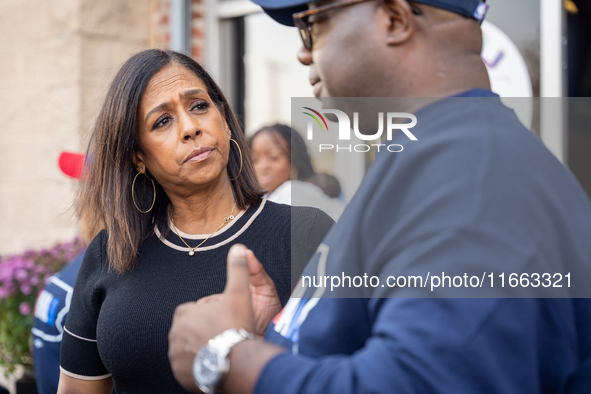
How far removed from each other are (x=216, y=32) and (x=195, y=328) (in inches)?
181

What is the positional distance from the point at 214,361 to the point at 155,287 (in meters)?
1.03

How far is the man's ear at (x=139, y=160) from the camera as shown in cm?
206

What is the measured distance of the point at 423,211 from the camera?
2.55 feet

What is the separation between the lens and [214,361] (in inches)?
33.6

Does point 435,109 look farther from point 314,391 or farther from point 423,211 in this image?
point 314,391

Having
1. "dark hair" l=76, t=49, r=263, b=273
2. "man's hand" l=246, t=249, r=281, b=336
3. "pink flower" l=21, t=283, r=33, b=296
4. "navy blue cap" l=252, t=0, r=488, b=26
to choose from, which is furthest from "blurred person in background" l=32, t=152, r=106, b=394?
"navy blue cap" l=252, t=0, r=488, b=26

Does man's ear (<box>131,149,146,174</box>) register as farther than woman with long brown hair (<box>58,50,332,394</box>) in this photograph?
Yes

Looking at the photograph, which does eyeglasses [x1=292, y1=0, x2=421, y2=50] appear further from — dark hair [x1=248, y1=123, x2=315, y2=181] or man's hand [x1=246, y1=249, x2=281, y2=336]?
dark hair [x1=248, y1=123, x2=315, y2=181]

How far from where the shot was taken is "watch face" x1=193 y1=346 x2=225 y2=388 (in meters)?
0.85

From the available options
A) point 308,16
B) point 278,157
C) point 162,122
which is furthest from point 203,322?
point 278,157

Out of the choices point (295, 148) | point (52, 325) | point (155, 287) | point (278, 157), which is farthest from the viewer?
point (278, 157)

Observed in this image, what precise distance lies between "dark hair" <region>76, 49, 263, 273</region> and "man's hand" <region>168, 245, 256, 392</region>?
40.2 inches

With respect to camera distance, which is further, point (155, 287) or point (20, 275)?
point (20, 275)

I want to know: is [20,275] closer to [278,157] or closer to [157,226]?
[278,157]
